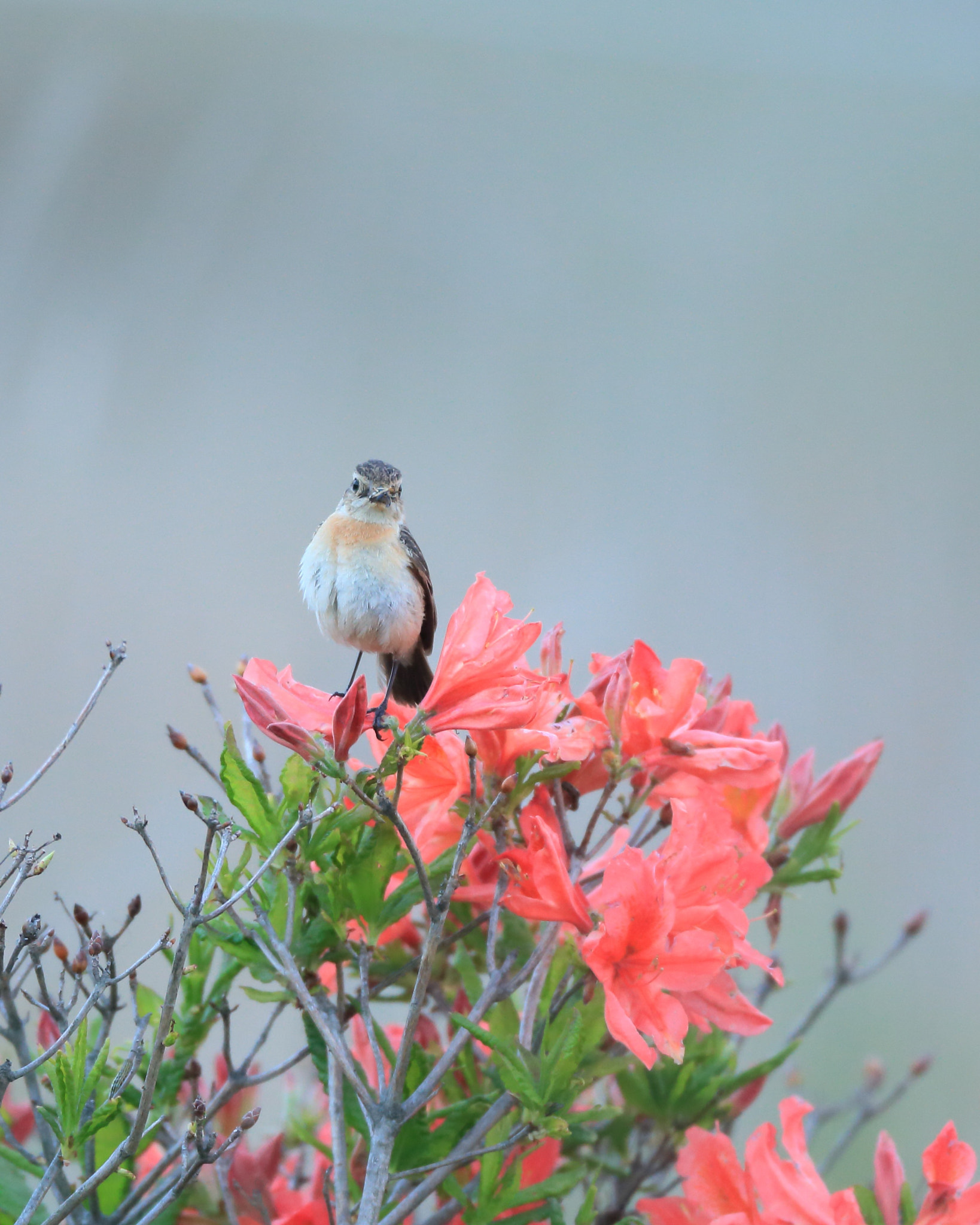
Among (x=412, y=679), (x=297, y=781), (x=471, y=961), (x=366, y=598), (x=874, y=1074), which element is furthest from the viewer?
(x=874, y=1074)

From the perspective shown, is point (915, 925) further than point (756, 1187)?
Yes

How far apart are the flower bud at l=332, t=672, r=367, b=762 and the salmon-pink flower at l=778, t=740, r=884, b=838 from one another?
1.21 ft

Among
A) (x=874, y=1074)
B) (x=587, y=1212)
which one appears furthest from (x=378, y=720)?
(x=874, y=1074)

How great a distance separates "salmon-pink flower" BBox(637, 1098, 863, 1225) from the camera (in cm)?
58

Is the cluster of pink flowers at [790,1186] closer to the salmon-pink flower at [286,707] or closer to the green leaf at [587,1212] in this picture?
the green leaf at [587,1212]

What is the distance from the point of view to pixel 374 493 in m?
0.97

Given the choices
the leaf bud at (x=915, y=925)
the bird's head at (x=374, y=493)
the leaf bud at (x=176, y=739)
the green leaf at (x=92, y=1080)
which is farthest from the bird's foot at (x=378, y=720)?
the leaf bud at (x=915, y=925)

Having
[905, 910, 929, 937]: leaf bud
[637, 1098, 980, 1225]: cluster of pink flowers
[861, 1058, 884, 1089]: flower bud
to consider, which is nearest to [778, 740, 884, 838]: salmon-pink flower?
[637, 1098, 980, 1225]: cluster of pink flowers

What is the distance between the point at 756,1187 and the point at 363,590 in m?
0.50

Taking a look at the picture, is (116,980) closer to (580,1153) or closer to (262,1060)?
(580,1153)

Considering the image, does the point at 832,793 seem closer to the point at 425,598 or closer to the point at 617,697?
the point at 617,697

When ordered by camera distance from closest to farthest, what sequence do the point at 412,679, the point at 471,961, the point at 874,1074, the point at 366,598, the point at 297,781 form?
the point at 297,781
the point at 471,961
the point at 366,598
the point at 412,679
the point at 874,1074

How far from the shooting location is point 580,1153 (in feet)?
2.37

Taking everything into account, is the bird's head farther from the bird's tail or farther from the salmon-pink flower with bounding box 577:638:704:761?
the salmon-pink flower with bounding box 577:638:704:761
